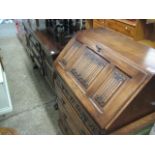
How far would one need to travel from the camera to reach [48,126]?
7.07 feet

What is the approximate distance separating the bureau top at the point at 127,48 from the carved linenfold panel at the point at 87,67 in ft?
0.43

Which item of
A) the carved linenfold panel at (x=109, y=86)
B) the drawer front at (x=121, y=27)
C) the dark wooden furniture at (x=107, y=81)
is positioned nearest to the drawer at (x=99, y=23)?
the drawer front at (x=121, y=27)

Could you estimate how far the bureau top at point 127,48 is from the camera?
3.54ft

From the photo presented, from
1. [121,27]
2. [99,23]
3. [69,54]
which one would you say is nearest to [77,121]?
[69,54]

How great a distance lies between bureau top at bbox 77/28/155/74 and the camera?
3.54 feet

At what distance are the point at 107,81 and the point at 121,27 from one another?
1.07 m

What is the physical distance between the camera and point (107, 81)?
43.9 inches

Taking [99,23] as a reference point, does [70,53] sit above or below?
below

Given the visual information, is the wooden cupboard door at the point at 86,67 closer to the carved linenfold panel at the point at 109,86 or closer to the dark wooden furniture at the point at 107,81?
the dark wooden furniture at the point at 107,81

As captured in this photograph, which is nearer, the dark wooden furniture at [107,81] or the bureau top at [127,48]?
the dark wooden furniture at [107,81]

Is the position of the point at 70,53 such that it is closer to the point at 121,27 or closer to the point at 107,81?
the point at 107,81

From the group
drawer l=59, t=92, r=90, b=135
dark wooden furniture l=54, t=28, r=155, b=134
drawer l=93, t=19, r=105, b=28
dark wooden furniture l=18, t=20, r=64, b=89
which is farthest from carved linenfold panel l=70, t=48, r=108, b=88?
drawer l=93, t=19, r=105, b=28

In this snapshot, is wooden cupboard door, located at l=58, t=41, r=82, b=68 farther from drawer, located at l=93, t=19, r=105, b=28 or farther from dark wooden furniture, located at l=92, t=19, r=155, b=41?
drawer, located at l=93, t=19, r=105, b=28
